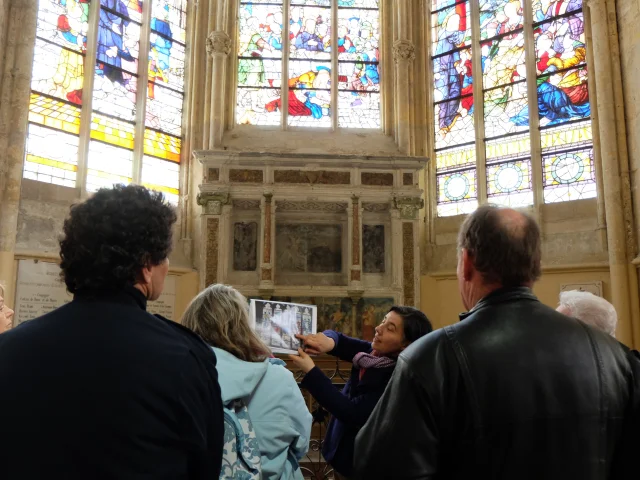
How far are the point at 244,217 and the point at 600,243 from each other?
5.52m

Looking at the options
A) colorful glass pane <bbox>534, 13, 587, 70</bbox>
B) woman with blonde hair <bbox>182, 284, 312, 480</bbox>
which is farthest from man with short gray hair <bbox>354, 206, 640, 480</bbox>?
colorful glass pane <bbox>534, 13, 587, 70</bbox>

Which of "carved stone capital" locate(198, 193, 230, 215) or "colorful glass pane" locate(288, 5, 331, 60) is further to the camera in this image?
"colorful glass pane" locate(288, 5, 331, 60)

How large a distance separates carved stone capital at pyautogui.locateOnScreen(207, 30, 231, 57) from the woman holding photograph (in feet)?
30.9

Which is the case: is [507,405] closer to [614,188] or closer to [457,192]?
[614,188]

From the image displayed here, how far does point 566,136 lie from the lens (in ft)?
33.0

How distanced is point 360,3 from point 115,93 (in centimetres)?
502

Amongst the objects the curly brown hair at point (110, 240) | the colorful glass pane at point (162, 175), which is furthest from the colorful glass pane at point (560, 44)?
the curly brown hair at point (110, 240)

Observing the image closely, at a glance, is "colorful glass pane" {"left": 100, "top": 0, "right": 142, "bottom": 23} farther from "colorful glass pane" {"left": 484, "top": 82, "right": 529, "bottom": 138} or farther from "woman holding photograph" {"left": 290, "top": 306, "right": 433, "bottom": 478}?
"woman holding photograph" {"left": 290, "top": 306, "right": 433, "bottom": 478}

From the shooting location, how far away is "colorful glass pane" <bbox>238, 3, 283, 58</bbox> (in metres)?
11.6

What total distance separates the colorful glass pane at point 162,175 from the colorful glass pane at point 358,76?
3.52 m

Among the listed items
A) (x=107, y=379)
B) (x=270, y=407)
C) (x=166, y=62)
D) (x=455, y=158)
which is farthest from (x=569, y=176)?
(x=107, y=379)

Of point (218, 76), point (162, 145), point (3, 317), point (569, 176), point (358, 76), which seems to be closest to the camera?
point (3, 317)

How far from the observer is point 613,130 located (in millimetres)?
8930

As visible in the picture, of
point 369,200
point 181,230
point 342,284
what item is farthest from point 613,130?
point 181,230
